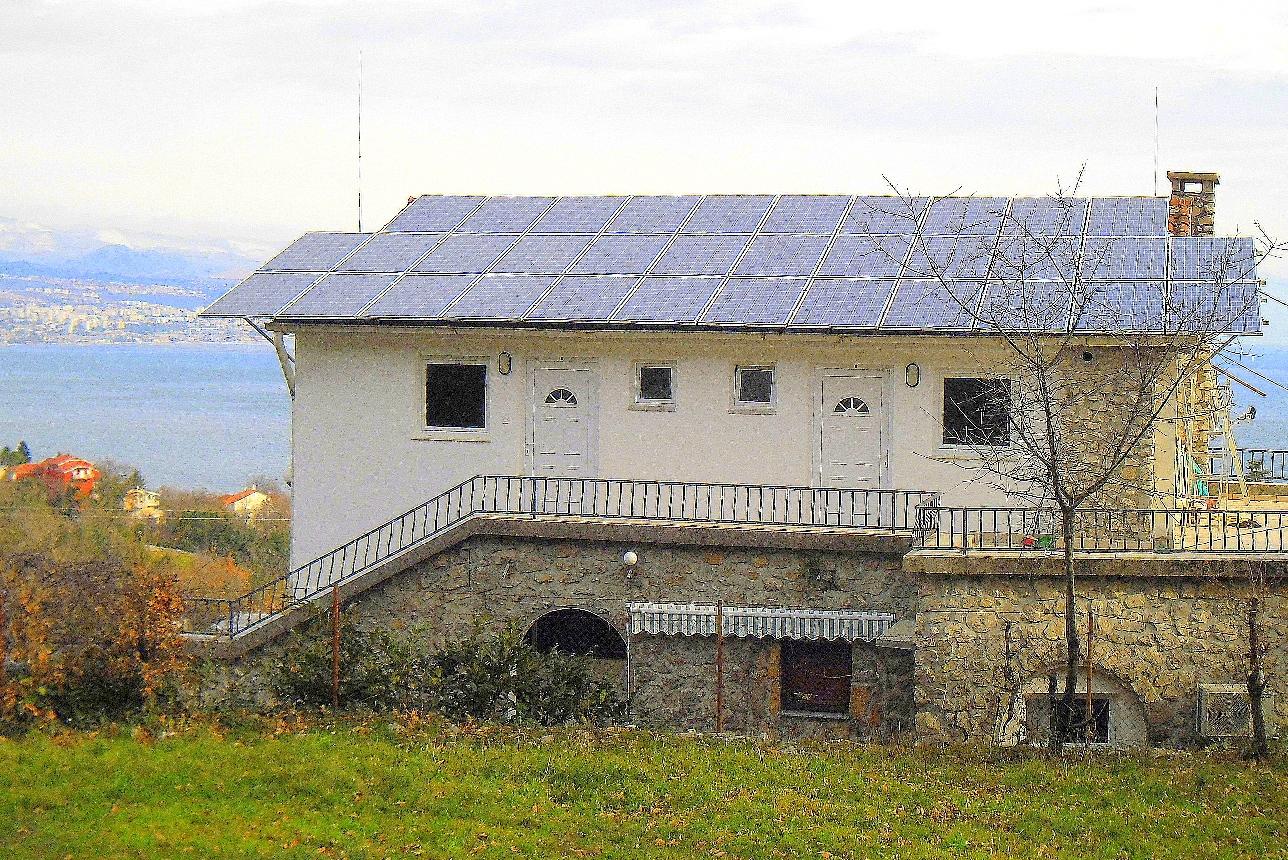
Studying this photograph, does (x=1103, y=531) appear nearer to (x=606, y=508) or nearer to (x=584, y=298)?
(x=606, y=508)

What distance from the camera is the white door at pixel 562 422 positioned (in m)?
20.6

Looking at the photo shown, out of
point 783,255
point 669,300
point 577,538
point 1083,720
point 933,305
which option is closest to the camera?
point 1083,720

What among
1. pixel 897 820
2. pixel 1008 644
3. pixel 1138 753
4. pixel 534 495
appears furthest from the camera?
pixel 534 495

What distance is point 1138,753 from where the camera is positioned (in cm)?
1537

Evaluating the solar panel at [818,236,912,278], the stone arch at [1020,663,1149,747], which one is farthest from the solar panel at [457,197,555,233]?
the stone arch at [1020,663,1149,747]

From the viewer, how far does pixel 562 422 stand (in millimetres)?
20688

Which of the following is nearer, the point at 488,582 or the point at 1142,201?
the point at 488,582

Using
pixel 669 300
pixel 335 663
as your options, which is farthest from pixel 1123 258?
pixel 335 663

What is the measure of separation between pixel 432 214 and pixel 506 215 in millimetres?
1354

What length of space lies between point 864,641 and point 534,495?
4593 millimetres

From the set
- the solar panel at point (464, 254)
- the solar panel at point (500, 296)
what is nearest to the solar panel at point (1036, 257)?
the solar panel at point (500, 296)

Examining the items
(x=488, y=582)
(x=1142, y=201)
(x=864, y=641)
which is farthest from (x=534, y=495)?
(x=1142, y=201)

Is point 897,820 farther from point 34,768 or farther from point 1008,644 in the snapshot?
point 34,768

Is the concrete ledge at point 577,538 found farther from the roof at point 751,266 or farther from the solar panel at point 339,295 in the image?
the solar panel at point 339,295
